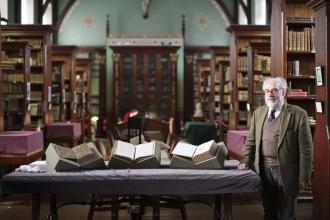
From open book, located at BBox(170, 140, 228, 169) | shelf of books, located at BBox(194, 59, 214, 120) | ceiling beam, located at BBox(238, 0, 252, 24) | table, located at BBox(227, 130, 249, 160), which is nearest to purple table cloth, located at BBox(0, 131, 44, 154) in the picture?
table, located at BBox(227, 130, 249, 160)

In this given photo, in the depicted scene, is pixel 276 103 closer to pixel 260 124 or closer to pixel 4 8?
pixel 260 124

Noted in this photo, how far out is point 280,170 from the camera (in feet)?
13.7

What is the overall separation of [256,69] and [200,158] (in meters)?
5.65

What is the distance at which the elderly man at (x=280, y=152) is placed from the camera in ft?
13.7

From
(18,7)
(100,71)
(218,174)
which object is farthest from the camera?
(100,71)

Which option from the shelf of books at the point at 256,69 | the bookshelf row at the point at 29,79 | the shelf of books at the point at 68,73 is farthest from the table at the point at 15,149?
the shelf of books at the point at 68,73

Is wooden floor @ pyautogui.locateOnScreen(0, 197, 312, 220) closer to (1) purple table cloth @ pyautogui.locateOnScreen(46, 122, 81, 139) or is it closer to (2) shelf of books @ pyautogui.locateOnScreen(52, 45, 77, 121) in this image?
(1) purple table cloth @ pyautogui.locateOnScreen(46, 122, 81, 139)

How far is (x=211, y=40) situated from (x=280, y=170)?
1399 cm

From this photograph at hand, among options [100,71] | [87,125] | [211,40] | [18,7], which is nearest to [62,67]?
[18,7]

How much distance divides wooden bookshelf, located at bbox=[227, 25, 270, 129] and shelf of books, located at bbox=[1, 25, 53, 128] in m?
3.60

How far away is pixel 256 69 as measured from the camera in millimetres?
9555

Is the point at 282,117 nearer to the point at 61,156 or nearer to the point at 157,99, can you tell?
the point at 61,156

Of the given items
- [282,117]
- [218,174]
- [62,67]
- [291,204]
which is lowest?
[291,204]

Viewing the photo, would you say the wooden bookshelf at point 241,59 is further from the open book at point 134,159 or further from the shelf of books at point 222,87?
the open book at point 134,159
